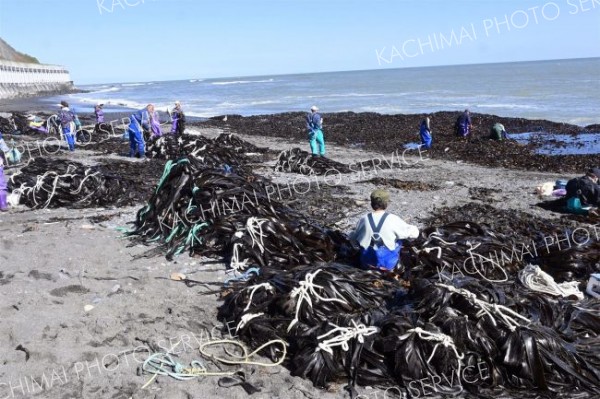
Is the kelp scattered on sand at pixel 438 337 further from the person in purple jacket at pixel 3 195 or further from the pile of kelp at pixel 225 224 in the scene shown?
the person in purple jacket at pixel 3 195

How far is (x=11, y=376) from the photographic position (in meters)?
3.64

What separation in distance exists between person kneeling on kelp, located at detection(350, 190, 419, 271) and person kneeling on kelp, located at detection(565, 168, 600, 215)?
15.6ft

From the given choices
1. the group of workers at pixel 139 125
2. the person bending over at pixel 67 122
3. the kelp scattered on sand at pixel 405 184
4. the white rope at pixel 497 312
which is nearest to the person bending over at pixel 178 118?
the group of workers at pixel 139 125

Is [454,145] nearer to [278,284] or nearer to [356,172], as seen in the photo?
[356,172]

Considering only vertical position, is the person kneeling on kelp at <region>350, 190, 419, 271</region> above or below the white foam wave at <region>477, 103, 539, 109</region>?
above

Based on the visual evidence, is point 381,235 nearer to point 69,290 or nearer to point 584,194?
point 69,290

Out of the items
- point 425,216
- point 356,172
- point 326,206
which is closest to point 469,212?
point 425,216

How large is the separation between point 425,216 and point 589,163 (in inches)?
319

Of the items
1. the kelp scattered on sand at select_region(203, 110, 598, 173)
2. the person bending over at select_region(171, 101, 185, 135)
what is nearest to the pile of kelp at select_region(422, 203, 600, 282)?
the kelp scattered on sand at select_region(203, 110, 598, 173)

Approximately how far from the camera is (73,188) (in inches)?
360

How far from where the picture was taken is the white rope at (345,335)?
379cm

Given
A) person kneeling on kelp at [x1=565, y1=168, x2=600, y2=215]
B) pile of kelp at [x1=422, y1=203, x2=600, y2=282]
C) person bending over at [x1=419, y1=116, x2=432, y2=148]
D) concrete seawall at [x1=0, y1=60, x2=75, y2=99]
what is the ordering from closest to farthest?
pile of kelp at [x1=422, y1=203, x2=600, y2=282] < person kneeling on kelp at [x1=565, y1=168, x2=600, y2=215] < person bending over at [x1=419, y1=116, x2=432, y2=148] < concrete seawall at [x1=0, y1=60, x2=75, y2=99]

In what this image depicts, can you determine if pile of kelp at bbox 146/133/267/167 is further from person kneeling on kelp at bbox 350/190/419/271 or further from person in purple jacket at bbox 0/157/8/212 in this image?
person kneeling on kelp at bbox 350/190/419/271

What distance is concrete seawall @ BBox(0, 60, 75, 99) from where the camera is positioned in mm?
55562
